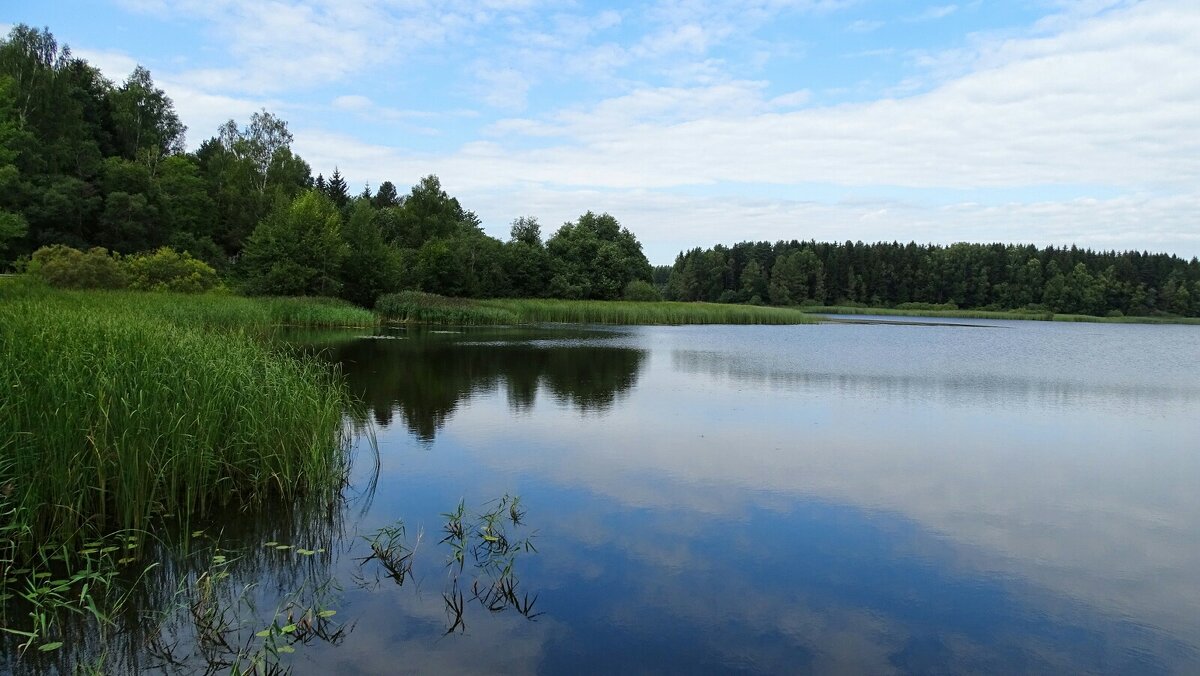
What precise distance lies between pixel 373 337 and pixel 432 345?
4.21 m

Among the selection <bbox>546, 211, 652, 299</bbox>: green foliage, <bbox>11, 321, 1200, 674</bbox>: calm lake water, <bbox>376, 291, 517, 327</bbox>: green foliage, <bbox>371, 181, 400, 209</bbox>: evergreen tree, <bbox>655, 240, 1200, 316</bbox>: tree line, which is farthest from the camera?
<bbox>655, 240, 1200, 316</bbox>: tree line

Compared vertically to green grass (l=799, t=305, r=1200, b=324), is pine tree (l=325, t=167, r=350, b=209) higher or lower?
higher

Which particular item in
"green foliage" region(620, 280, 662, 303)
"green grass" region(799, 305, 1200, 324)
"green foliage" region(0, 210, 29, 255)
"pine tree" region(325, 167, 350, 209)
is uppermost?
"pine tree" region(325, 167, 350, 209)

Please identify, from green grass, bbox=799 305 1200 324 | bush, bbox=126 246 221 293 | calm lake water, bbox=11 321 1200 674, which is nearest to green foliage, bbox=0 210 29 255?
bush, bbox=126 246 221 293

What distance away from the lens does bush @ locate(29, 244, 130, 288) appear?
78.0 feet

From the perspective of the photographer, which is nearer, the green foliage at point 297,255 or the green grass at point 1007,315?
the green foliage at point 297,255

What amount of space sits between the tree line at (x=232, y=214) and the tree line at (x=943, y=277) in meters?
37.0

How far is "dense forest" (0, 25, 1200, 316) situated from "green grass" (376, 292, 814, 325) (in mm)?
4111

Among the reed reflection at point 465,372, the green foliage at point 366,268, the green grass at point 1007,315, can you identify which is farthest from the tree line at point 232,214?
the green grass at point 1007,315

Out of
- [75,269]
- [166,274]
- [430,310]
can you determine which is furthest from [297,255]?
[75,269]

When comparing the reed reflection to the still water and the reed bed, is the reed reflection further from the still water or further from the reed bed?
the reed bed

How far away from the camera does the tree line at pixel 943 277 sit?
288ft

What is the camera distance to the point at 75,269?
24062 mm

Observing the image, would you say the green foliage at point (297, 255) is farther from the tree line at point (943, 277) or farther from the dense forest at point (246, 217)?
the tree line at point (943, 277)
